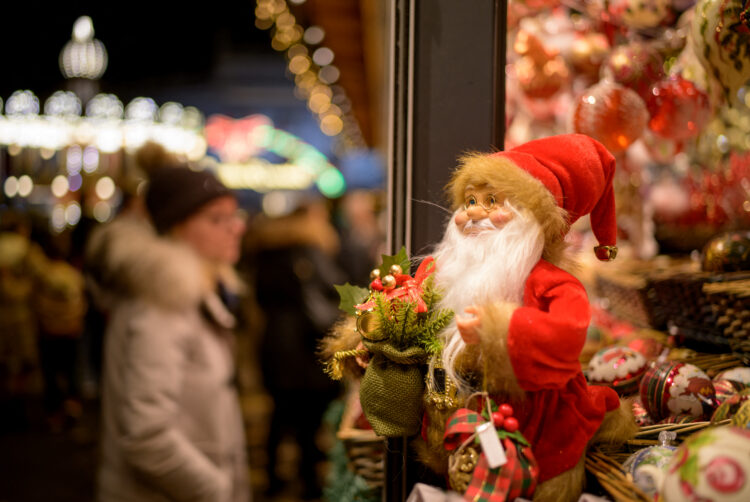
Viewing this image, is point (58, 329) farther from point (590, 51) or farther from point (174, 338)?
point (590, 51)

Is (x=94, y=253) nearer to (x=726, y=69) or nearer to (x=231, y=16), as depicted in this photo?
(x=726, y=69)

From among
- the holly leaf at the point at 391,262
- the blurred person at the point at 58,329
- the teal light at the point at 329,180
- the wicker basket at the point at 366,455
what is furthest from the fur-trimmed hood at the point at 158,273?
the teal light at the point at 329,180

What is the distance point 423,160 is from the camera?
4.53ft

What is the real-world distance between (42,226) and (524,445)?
233 inches

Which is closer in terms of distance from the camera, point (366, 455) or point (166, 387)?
point (366, 455)

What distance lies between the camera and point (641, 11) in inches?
72.6

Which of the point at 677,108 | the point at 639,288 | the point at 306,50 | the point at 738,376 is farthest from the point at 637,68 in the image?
the point at 306,50

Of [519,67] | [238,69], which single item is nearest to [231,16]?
[238,69]

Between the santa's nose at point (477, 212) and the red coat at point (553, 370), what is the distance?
127 millimetres

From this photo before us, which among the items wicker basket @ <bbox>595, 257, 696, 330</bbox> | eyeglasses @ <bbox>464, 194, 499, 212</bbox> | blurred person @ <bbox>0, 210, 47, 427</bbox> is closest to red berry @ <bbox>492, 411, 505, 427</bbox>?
eyeglasses @ <bbox>464, 194, 499, 212</bbox>

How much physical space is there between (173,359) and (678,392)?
162cm

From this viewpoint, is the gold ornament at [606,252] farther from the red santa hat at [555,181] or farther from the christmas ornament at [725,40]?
the christmas ornament at [725,40]

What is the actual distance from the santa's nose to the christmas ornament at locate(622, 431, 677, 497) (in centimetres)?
51

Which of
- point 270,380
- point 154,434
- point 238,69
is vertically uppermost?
point 238,69
